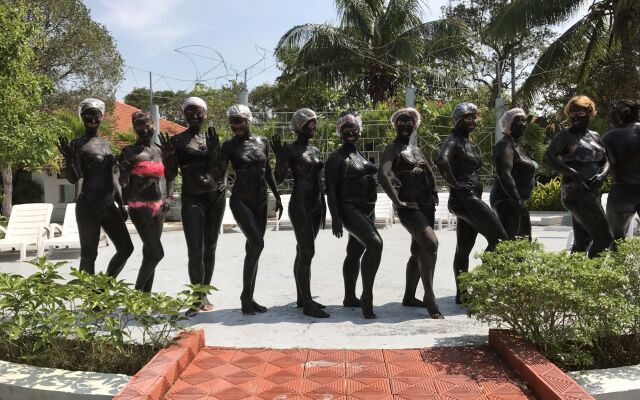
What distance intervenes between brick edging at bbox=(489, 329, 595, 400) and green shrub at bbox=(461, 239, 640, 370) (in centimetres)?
10

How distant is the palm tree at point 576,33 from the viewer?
13.3 m

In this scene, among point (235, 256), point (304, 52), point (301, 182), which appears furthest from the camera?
point (304, 52)

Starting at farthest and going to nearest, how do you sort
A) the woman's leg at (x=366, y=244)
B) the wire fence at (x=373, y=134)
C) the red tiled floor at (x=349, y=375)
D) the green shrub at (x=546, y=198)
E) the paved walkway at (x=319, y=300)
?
the green shrub at (x=546, y=198) < the wire fence at (x=373, y=134) < the woman's leg at (x=366, y=244) < the paved walkway at (x=319, y=300) < the red tiled floor at (x=349, y=375)

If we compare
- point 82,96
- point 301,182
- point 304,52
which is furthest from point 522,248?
point 82,96

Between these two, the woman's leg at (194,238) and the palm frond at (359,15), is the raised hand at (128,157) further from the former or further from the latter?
the palm frond at (359,15)

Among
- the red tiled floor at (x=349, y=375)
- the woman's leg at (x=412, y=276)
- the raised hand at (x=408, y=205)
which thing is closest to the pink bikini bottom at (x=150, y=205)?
the red tiled floor at (x=349, y=375)

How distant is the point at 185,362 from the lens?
150 inches

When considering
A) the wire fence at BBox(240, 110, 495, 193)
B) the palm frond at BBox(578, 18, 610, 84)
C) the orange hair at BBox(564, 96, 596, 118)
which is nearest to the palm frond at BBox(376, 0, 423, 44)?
the wire fence at BBox(240, 110, 495, 193)

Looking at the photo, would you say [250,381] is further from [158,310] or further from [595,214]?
[595,214]

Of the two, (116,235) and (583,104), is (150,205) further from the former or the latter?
(583,104)

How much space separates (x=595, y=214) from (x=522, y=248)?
5.36ft

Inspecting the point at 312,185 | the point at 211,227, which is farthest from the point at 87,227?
the point at 312,185

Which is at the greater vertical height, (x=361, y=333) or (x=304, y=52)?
(x=304, y=52)

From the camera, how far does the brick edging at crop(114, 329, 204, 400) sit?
10.4 ft
